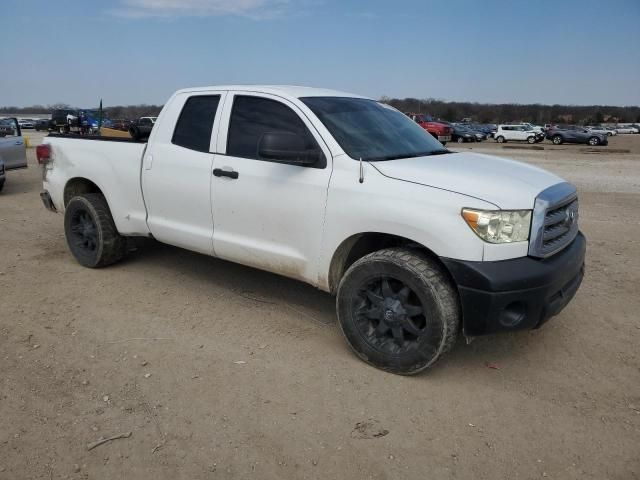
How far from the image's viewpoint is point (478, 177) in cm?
342

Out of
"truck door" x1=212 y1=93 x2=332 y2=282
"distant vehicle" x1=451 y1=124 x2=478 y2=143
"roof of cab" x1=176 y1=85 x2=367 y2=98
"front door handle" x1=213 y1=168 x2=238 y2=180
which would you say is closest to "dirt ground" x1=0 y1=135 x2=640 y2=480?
"truck door" x1=212 y1=93 x2=332 y2=282

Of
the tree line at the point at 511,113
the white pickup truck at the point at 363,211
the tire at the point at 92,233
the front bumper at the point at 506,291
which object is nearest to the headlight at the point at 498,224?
the white pickup truck at the point at 363,211

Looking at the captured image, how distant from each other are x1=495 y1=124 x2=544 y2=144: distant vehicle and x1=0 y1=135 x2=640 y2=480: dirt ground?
40.4m

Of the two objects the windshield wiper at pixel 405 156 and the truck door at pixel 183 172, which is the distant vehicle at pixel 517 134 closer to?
the windshield wiper at pixel 405 156

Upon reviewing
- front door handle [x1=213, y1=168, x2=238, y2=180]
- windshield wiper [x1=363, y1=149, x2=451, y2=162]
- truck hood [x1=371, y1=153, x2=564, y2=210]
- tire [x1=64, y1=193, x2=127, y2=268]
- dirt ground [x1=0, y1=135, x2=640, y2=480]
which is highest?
windshield wiper [x1=363, y1=149, x2=451, y2=162]

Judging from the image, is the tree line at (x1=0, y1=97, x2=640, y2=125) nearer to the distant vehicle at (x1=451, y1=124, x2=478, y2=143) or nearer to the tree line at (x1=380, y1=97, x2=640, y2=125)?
the tree line at (x1=380, y1=97, x2=640, y2=125)

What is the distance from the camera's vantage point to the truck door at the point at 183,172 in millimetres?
4453

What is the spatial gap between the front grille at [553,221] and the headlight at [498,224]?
0.07m

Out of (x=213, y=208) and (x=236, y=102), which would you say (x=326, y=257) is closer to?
(x=213, y=208)

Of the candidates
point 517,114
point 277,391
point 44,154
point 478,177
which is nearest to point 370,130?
point 478,177

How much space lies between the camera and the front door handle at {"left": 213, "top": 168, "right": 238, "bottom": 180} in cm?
418

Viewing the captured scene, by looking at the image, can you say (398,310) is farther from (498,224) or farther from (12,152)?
(12,152)

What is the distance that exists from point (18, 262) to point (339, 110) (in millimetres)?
4085

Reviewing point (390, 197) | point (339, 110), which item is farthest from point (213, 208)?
point (390, 197)
